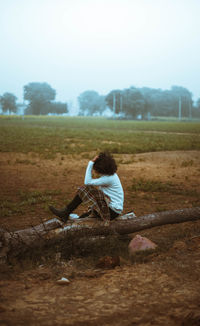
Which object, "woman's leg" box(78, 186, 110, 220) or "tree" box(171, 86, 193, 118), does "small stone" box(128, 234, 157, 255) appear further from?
"tree" box(171, 86, 193, 118)

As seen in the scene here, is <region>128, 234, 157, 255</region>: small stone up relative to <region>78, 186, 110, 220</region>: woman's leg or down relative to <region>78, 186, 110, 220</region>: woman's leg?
down

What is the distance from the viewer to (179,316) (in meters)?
2.84

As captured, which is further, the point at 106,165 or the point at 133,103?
the point at 133,103

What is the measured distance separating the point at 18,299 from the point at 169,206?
422 cm

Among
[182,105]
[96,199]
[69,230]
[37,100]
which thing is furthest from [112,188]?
[182,105]

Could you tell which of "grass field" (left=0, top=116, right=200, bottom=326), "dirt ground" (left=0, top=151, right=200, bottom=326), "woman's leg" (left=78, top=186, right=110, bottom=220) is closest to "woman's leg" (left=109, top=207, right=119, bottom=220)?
"woman's leg" (left=78, top=186, right=110, bottom=220)

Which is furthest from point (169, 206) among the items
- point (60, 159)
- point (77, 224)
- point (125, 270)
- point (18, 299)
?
point (60, 159)

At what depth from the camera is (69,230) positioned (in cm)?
446

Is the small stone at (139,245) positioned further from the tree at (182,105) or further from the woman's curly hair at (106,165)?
the tree at (182,105)

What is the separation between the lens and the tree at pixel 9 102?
22.1m

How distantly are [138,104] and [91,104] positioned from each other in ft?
62.6

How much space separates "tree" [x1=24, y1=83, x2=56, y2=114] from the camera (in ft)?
73.7

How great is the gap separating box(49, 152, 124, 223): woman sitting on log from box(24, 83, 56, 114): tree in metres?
16.9

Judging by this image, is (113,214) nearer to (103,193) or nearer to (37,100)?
(103,193)
